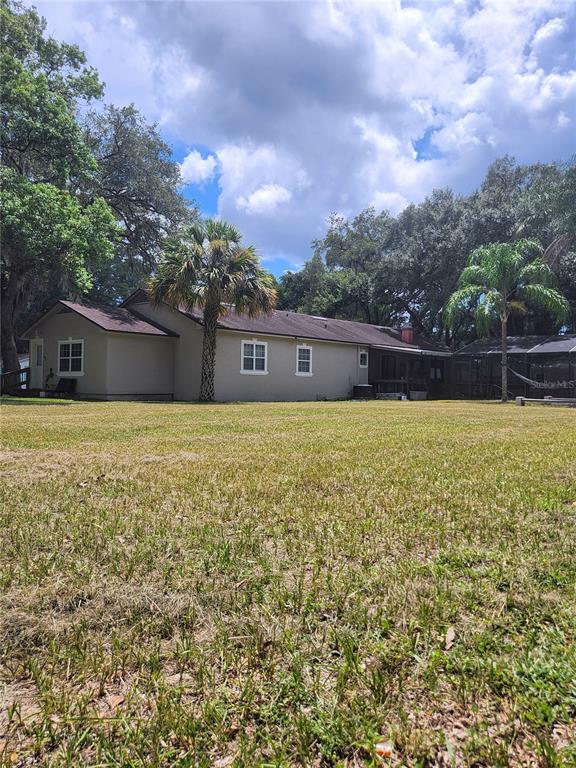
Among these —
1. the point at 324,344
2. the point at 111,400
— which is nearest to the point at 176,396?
the point at 111,400

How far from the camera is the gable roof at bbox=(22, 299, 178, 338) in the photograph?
1917cm

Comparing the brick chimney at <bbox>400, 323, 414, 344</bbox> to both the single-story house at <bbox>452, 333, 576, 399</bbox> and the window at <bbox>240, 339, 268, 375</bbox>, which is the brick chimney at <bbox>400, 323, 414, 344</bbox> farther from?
the window at <bbox>240, 339, 268, 375</bbox>

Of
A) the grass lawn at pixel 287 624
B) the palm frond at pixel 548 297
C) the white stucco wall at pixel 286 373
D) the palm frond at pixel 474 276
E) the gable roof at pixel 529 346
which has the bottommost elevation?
the grass lawn at pixel 287 624

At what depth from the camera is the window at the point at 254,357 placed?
21375mm

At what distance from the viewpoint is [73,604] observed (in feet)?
6.64

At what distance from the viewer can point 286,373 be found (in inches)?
897

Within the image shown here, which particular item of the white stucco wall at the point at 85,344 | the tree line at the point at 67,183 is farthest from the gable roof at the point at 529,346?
the white stucco wall at the point at 85,344

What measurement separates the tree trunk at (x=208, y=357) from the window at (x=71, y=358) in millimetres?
5083

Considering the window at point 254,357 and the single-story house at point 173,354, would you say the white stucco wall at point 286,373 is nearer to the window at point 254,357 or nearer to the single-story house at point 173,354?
the single-story house at point 173,354

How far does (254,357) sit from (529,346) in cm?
1483

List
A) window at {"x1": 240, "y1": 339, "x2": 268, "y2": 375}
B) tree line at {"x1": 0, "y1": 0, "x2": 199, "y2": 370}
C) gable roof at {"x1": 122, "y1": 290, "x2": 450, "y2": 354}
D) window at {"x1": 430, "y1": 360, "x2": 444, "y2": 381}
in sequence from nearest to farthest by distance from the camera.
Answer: tree line at {"x1": 0, "y1": 0, "x2": 199, "y2": 370}
gable roof at {"x1": 122, "y1": 290, "x2": 450, "y2": 354}
window at {"x1": 240, "y1": 339, "x2": 268, "y2": 375}
window at {"x1": 430, "y1": 360, "x2": 444, "y2": 381}

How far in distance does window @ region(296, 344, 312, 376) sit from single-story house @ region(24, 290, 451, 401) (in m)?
0.05

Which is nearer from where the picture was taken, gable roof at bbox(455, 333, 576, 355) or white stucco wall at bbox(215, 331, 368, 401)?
white stucco wall at bbox(215, 331, 368, 401)

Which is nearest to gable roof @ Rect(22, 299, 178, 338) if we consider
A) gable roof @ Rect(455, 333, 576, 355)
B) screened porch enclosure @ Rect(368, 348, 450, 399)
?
screened porch enclosure @ Rect(368, 348, 450, 399)
